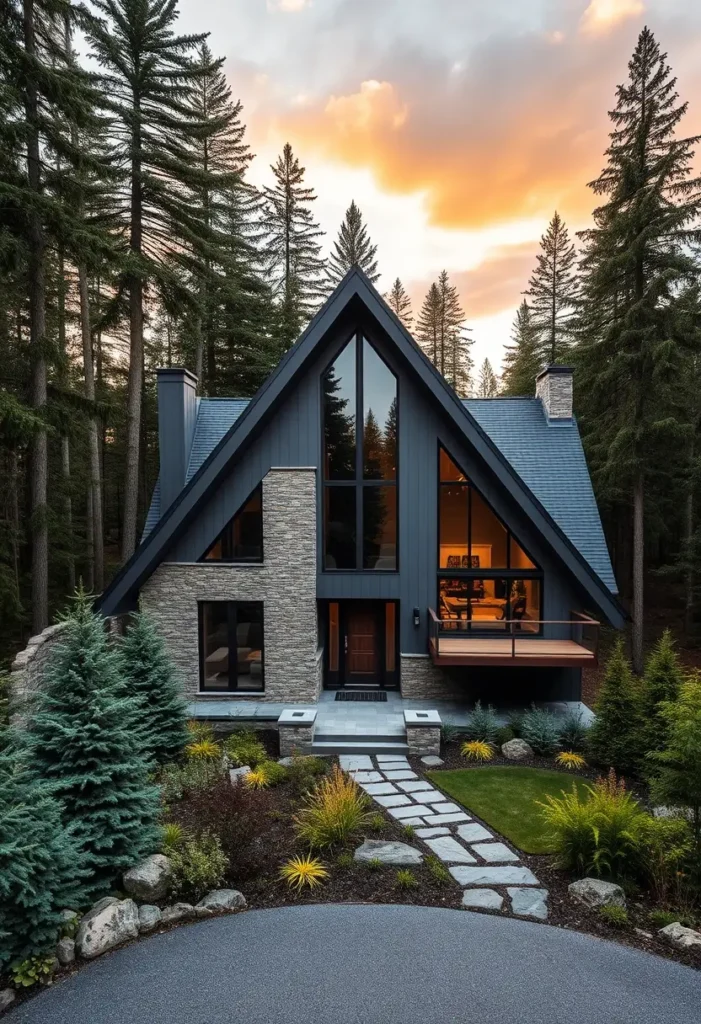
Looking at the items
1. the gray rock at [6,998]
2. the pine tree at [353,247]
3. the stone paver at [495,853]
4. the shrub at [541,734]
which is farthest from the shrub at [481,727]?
the pine tree at [353,247]

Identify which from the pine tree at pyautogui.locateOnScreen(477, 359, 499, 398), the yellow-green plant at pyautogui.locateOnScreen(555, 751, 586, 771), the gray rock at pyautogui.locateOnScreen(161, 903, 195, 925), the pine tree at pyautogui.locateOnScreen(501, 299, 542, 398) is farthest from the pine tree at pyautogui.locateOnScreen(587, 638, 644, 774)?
the pine tree at pyautogui.locateOnScreen(477, 359, 499, 398)

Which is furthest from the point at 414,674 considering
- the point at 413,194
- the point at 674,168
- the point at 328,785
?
the point at 674,168

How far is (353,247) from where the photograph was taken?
1096 inches

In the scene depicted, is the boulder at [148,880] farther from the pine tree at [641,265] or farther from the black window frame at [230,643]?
the pine tree at [641,265]

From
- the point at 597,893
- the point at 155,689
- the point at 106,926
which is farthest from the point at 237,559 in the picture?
the point at 597,893

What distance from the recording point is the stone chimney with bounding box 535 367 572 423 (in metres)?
12.7

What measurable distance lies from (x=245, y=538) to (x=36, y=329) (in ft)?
20.6

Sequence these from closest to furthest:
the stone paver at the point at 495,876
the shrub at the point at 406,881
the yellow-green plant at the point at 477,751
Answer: the shrub at the point at 406,881 → the stone paver at the point at 495,876 → the yellow-green plant at the point at 477,751

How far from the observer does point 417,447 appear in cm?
1092

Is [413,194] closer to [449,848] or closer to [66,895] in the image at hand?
[449,848]

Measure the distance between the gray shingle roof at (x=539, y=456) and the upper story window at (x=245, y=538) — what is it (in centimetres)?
205

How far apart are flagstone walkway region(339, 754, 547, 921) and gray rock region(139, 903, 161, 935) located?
302 centimetres

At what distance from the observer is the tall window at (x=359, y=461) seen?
11.0 m

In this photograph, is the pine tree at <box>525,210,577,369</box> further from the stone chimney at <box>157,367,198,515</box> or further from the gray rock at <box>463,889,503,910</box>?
the gray rock at <box>463,889,503,910</box>
